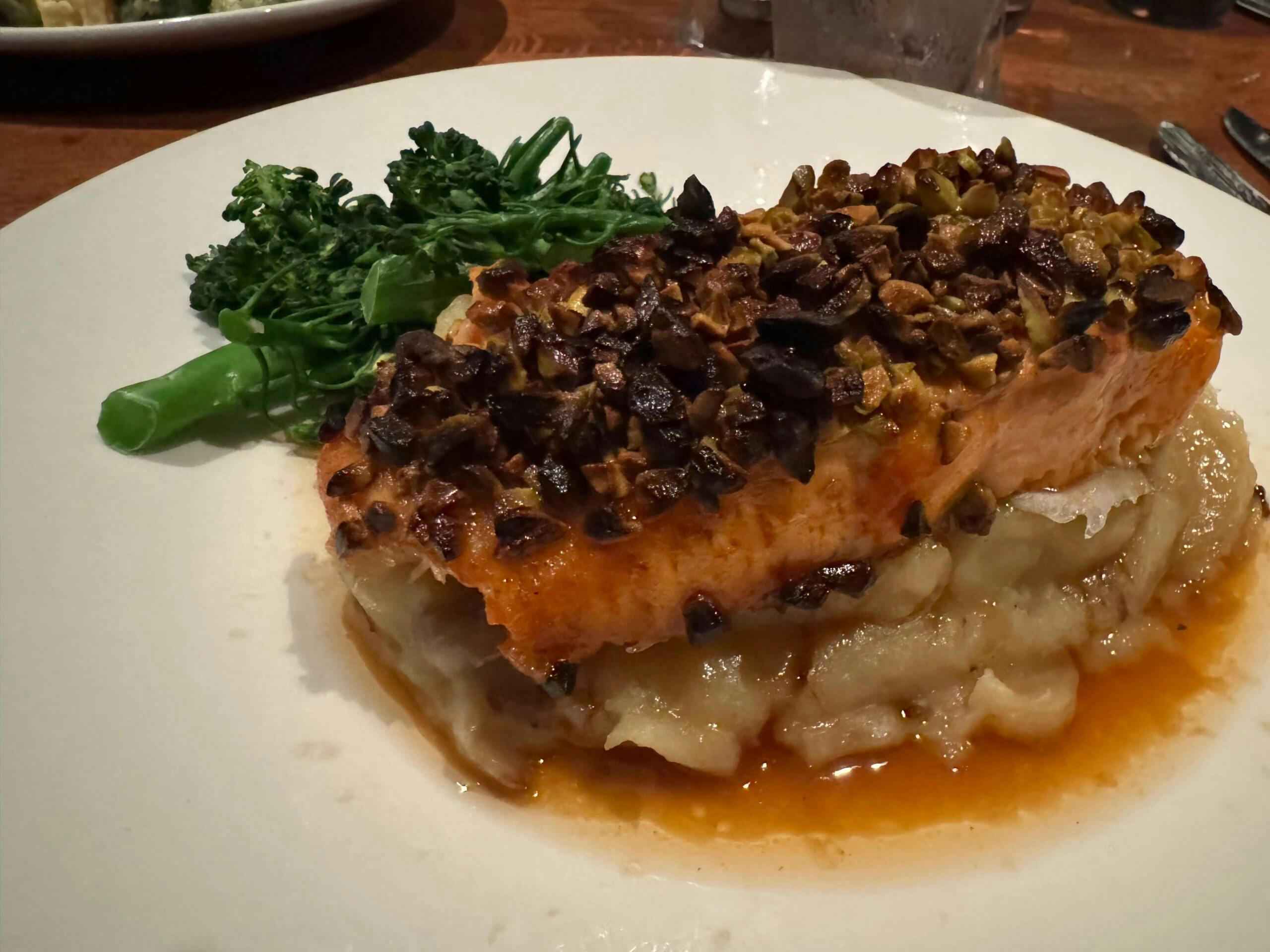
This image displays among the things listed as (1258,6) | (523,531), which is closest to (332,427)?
(523,531)

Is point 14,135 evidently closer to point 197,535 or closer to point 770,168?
point 197,535

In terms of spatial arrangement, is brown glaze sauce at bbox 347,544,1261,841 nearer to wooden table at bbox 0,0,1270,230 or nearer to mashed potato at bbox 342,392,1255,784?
mashed potato at bbox 342,392,1255,784

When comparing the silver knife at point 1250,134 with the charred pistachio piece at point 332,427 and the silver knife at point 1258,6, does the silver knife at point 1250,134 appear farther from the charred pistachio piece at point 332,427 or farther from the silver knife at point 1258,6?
the charred pistachio piece at point 332,427

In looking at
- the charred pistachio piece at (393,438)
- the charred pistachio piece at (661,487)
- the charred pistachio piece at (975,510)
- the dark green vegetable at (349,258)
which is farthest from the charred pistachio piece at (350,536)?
the charred pistachio piece at (975,510)

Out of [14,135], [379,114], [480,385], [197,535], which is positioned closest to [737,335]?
[480,385]

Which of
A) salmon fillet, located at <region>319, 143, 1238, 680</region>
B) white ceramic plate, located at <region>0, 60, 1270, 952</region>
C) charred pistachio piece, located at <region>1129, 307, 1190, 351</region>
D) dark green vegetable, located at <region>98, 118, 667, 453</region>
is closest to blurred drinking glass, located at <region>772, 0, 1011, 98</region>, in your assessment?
dark green vegetable, located at <region>98, 118, 667, 453</region>

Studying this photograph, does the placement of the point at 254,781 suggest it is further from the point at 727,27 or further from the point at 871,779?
the point at 727,27

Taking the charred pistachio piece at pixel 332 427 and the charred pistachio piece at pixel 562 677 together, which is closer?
the charred pistachio piece at pixel 562 677
